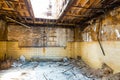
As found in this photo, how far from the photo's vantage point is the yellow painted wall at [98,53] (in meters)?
4.83

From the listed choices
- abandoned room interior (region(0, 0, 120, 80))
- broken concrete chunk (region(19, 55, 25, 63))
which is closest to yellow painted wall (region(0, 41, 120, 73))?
abandoned room interior (region(0, 0, 120, 80))

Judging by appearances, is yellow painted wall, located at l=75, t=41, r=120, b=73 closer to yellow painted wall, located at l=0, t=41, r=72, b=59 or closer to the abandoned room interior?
the abandoned room interior

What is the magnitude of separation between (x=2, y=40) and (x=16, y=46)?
1104 millimetres

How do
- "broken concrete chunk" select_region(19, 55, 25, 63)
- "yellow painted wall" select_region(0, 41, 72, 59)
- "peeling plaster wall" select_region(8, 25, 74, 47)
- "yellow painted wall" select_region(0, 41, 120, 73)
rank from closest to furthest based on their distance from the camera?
"yellow painted wall" select_region(0, 41, 120, 73)
"broken concrete chunk" select_region(19, 55, 25, 63)
"yellow painted wall" select_region(0, 41, 72, 59)
"peeling plaster wall" select_region(8, 25, 74, 47)

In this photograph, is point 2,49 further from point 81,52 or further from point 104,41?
point 104,41

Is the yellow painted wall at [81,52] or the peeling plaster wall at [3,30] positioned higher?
the peeling plaster wall at [3,30]

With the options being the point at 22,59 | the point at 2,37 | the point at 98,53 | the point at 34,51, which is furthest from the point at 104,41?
the point at 2,37

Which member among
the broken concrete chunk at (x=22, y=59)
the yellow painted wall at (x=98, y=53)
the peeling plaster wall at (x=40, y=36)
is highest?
the peeling plaster wall at (x=40, y=36)

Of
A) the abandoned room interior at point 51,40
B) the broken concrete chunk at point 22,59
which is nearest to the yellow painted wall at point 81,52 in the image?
the abandoned room interior at point 51,40

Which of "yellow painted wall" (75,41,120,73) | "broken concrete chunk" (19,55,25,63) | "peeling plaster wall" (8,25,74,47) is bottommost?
"broken concrete chunk" (19,55,25,63)

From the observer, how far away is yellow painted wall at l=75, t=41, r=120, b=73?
4832mm

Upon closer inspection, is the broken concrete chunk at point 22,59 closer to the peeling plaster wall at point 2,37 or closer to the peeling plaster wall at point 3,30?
the peeling plaster wall at point 2,37

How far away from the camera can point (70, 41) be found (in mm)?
8906

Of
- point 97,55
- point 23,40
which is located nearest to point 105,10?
point 97,55
